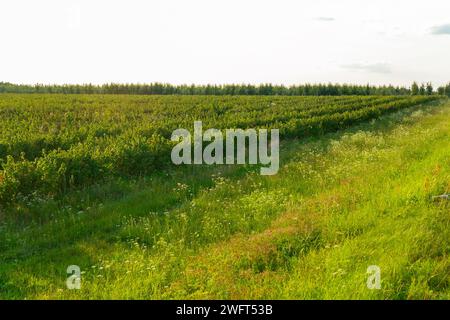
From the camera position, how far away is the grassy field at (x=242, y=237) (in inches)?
236

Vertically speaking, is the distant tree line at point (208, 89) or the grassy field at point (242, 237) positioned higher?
the distant tree line at point (208, 89)

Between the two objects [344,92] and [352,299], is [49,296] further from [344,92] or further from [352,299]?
[344,92]

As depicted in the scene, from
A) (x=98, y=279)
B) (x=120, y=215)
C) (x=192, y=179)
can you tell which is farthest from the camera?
(x=192, y=179)

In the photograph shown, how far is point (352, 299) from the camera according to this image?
5.47 metres

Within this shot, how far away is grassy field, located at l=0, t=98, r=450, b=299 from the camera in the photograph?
599 centimetres

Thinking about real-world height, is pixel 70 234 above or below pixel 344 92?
below

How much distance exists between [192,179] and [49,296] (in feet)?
23.1

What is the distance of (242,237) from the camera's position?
781 centimetres

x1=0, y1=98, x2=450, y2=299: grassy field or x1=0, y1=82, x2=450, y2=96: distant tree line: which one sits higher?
x1=0, y1=82, x2=450, y2=96: distant tree line

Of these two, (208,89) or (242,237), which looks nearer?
(242,237)

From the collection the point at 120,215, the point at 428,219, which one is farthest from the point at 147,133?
the point at 428,219

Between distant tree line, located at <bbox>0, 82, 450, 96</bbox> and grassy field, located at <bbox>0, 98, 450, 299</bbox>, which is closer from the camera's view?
grassy field, located at <bbox>0, 98, 450, 299</bbox>

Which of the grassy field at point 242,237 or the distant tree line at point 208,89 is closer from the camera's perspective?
the grassy field at point 242,237

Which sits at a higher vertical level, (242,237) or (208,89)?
(208,89)
